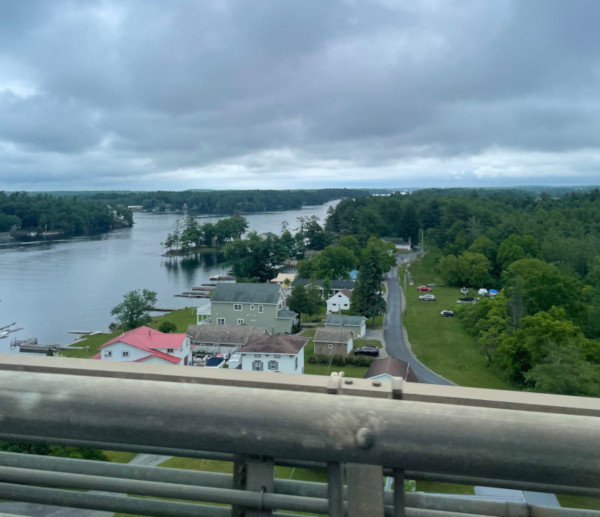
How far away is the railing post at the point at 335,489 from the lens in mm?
723

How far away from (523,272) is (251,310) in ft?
33.3

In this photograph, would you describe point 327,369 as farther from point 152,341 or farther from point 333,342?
point 152,341

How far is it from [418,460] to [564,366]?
9392 millimetres

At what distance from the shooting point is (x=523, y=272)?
65.1 ft

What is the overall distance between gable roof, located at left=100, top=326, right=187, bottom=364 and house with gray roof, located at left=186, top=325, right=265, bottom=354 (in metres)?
2.46

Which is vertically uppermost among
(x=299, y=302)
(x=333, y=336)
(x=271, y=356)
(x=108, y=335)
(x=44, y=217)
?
(x=44, y=217)

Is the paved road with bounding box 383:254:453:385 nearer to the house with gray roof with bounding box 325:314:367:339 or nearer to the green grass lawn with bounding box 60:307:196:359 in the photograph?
the house with gray roof with bounding box 325:314:367:339

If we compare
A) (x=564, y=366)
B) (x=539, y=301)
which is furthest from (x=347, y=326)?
(x=564, y=366)

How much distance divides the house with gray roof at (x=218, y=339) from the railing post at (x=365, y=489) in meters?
13.7

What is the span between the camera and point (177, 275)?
28.8m

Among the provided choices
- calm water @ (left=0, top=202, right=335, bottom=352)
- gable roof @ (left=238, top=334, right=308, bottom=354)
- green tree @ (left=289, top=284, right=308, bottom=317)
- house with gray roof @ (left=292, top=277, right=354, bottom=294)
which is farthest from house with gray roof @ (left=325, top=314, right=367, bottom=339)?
calm water @ (left=0, top=202, right=335, bottom=352)

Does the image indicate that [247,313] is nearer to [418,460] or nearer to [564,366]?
[564,366]

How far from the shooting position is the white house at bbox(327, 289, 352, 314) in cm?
1972

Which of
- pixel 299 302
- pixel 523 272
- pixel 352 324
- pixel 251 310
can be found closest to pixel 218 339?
pixel 251 310
